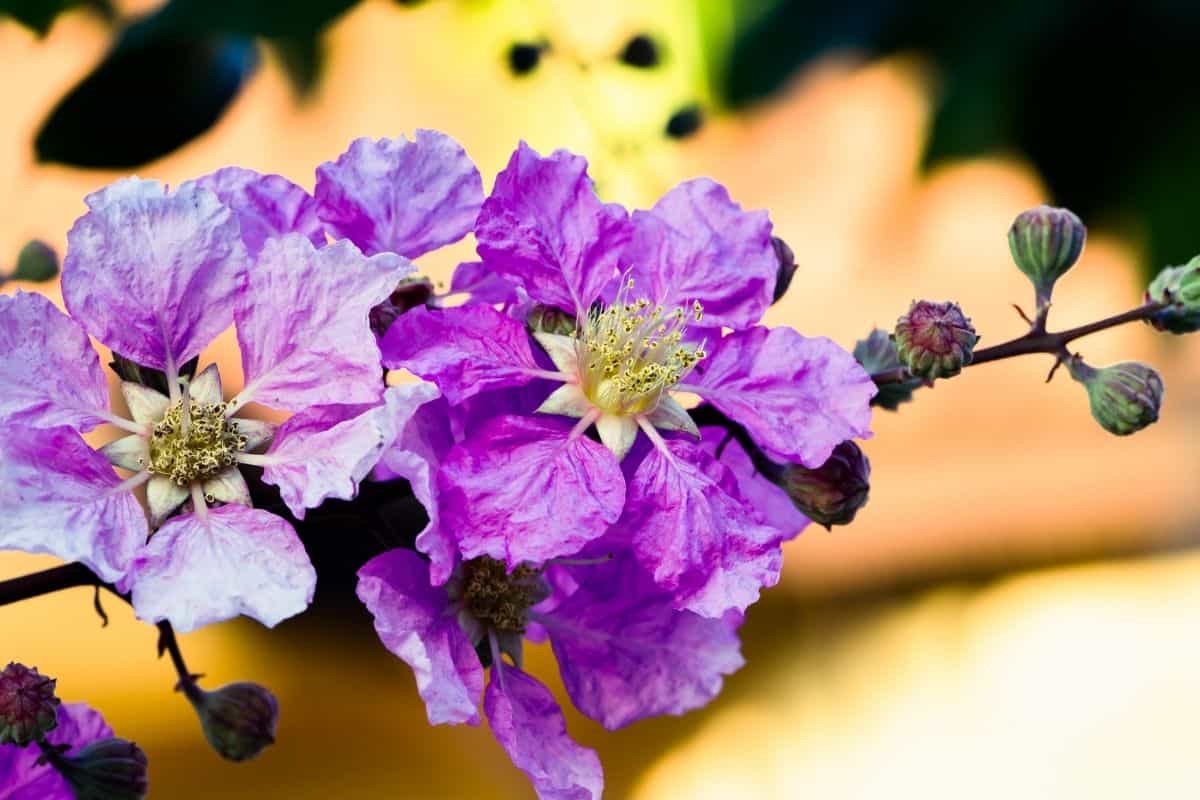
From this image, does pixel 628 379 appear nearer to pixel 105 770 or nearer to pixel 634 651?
pixel 634 651

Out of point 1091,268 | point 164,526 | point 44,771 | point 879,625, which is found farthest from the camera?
point 879,625

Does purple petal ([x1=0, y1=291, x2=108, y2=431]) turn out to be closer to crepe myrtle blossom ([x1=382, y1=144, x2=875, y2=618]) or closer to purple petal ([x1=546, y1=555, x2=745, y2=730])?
crepe myrtle blossom ([x1=382, y1=144, x2=875, y2=618])

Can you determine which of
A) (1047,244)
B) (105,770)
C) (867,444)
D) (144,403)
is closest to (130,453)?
(144,403)

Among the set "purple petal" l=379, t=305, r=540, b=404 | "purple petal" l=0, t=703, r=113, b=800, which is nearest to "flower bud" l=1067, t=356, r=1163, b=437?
"purple petal" l=379, t=305, r=540, b=404

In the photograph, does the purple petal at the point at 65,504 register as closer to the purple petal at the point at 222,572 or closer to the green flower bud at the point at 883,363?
the purple petal at the point at 222,572

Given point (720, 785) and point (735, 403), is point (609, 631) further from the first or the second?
point (720, 785)

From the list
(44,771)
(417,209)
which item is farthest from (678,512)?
(44,771)
